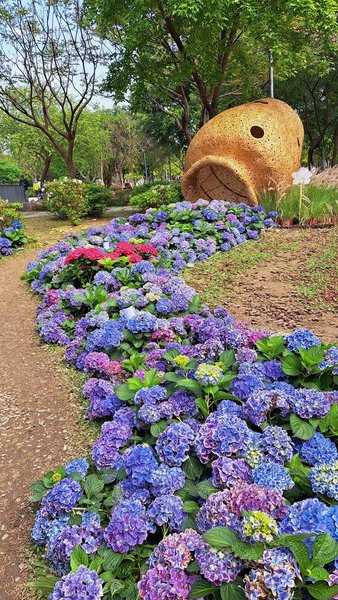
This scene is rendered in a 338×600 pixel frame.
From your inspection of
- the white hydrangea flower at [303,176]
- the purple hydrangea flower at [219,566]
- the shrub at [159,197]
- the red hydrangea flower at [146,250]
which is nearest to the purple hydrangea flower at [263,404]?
the purple hydrangea flower at [219,566]

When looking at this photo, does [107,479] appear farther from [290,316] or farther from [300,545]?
[290,316]

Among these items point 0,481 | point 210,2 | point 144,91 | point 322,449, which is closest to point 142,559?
point 322,449

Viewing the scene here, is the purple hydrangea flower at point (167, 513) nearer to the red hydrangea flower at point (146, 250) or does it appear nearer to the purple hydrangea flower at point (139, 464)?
the purple hydrangea flower at point (139, 464)

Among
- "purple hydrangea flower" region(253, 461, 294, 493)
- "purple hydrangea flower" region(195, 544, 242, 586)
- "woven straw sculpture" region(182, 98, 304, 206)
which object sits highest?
"woven straw sculpture" region(182, 98, 304, 206)

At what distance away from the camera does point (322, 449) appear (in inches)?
A: 65.9

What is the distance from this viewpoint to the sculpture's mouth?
755 centimetres

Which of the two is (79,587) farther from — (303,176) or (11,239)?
(11,239)

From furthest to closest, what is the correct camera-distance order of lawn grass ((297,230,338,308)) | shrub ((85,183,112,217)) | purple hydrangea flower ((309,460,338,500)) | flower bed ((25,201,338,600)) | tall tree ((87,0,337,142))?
shrub ((85,183,112,217)) < tall tree ((87,0,337,142)) < lawn grass ((297,230,338,308)) < purple hydrangea flower ((309,460,338,500)) < flower bed ((25,201,338,600))

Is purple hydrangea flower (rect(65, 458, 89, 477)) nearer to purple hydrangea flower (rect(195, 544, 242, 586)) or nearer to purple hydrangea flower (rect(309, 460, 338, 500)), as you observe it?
purple hydrangea flower (rect(195, 544, 242, 586))

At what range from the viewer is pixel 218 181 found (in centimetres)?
825

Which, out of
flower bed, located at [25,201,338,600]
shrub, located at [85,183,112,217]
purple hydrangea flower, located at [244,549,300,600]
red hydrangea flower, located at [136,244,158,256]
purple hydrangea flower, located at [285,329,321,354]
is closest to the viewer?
purple hydrangea flower, located at [244,549,300,600]

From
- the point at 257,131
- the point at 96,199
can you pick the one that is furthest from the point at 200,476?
the point at 96,199

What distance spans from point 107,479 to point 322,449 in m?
0.89

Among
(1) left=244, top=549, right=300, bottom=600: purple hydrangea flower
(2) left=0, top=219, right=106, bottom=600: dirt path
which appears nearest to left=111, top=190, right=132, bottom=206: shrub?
(2) left=0, top=219, right=106, bottom=600: dirt path
